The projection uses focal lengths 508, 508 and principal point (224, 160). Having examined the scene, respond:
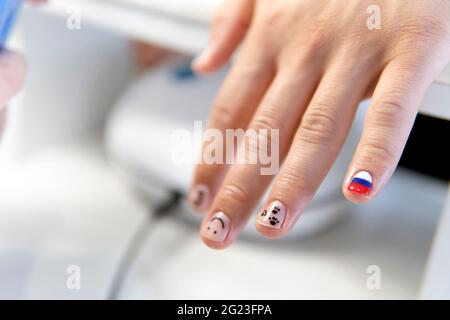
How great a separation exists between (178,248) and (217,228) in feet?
0.61

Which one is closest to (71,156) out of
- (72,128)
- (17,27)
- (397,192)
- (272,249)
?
(72,128)

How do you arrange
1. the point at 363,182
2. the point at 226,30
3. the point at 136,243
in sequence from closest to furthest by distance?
the point at 363,182, the point at 226,30, the point at 136,243

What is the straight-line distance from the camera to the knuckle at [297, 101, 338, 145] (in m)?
0.29

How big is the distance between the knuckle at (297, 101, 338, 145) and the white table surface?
0.59 feet

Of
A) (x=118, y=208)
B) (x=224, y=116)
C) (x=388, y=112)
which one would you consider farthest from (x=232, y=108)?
(x=118, y=208)

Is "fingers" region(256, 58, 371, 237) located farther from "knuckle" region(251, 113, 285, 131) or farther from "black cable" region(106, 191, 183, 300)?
"black cable" region(106, 191, 183, 300)

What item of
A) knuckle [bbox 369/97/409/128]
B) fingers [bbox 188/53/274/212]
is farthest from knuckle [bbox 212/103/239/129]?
knuckle [bbox 369/97/409/128]

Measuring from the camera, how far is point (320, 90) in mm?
302

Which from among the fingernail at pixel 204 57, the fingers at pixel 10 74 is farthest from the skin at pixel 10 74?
the fingernail at pixel 204 57

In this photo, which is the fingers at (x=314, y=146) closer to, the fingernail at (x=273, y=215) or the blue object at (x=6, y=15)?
the fingernail at (x=273, y=215)

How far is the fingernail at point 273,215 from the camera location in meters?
0.28

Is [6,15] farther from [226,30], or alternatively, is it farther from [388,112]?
[388,112]

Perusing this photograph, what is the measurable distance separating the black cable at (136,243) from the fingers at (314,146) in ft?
0.63

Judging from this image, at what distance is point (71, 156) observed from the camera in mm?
595
